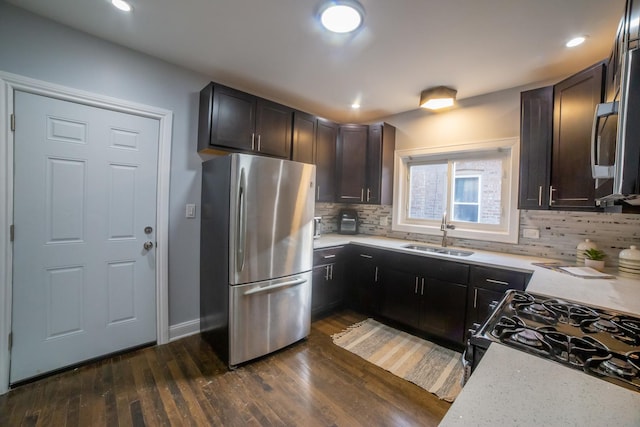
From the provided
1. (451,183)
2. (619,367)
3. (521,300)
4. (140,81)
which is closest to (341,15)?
(140,81)

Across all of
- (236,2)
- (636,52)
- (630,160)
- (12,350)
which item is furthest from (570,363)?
(12,350)

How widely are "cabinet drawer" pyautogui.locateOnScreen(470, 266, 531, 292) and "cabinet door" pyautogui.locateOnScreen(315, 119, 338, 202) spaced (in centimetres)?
183

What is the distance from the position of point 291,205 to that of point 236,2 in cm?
145

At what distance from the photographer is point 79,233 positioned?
199 cm

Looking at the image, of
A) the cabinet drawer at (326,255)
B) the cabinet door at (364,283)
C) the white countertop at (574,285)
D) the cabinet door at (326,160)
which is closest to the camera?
the white countertop at (574,285)

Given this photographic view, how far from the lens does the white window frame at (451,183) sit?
8.42 feet

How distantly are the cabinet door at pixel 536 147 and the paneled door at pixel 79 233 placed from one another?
10.5ft

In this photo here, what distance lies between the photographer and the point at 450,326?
2373 millimetres

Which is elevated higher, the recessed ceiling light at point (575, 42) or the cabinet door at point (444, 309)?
the recessed ceiling light at point (575, 42)

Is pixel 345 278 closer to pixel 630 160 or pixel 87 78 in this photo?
pixel 630 160

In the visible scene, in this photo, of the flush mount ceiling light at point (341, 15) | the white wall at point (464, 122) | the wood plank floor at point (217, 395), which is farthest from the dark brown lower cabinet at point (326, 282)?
the flush mount ceiling light at point (341, 15)

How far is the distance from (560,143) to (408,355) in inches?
82.6

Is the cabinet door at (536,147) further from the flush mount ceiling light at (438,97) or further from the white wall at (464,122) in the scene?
the flush mount ceiling light at (438,97)

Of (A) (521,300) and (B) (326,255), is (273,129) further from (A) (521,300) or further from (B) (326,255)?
(A) (521,300)
